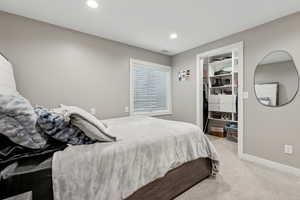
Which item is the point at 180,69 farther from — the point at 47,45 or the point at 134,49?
the point at 47,45

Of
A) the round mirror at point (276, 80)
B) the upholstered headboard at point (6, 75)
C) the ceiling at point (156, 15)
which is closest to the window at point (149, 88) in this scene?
the ceiling at point (156, 15)

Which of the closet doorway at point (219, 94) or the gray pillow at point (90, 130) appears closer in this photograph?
the gray pillow at point (90, 130)

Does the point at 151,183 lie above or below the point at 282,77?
below

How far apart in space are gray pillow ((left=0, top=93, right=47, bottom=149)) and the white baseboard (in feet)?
10.2

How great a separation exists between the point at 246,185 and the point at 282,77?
5.77ft

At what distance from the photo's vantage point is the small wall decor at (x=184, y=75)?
12.0 ft

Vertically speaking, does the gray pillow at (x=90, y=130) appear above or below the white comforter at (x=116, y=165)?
above

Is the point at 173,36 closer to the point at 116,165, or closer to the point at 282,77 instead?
the point at 282,77

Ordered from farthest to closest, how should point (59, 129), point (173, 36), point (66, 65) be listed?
1. point (173, 36)
2. point (66, 65)
3. point (59, 129)

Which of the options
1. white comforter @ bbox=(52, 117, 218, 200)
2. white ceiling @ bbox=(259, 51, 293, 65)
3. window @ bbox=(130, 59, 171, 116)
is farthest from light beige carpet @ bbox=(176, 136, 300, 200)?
window @ bbox=(130, 59, 171, 116)

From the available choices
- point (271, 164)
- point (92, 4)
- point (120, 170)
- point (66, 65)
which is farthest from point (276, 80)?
point (66, 65)

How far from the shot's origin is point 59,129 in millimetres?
1089

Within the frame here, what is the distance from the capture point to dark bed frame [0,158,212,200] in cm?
78

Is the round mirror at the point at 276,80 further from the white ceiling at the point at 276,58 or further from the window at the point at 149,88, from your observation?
the window at the point at 149,88
